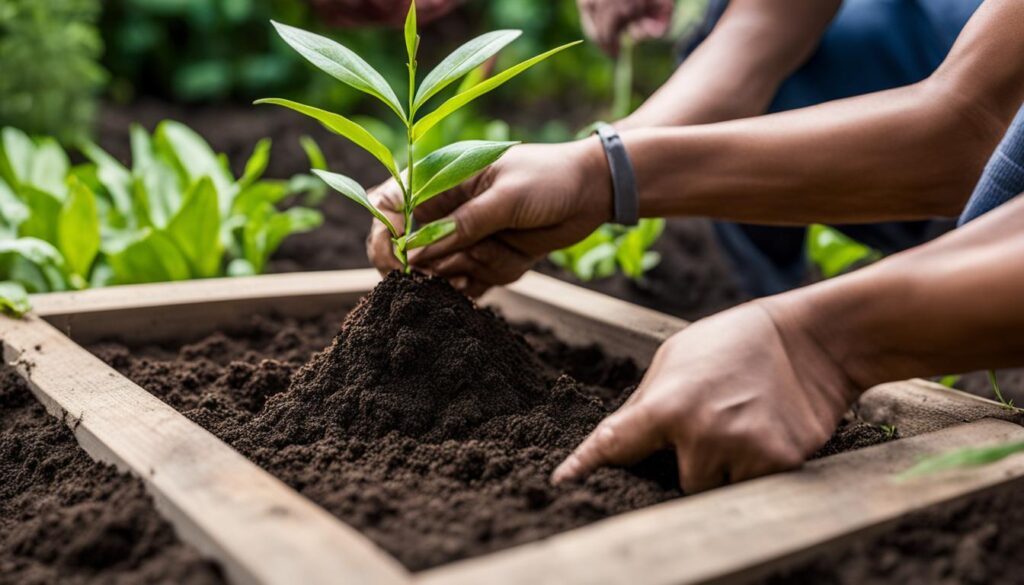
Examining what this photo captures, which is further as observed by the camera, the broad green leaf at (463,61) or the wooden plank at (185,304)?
the wooden plank at (185,304)

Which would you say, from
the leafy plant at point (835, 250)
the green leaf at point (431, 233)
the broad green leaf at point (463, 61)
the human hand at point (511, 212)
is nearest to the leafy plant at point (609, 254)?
the leafy plant at point (835, 250)

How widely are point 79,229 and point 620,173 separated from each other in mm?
1166

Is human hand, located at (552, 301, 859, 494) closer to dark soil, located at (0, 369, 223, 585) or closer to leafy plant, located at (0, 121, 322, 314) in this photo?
dark soil, located at (0, 369, 223, 585)

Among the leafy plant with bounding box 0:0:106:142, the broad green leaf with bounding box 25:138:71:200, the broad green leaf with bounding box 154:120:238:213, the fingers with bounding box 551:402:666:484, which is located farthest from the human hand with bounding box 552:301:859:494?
the leafy plant with bounding box 0:0:106:142

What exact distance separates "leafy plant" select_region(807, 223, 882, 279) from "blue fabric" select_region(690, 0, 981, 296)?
0.11m

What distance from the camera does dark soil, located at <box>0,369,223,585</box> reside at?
3.45 ft

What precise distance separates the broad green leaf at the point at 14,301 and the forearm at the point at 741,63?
3.49ft

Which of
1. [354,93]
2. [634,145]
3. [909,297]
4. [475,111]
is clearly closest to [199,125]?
[354,93]

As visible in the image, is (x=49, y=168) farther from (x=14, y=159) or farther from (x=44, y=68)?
(x=44, y=68)

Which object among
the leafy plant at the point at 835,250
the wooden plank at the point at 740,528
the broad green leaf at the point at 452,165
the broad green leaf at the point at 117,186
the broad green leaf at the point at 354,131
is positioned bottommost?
the leafy plant at the point at 835,250

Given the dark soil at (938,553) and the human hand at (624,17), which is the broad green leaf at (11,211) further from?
the dark soil at (938,553)

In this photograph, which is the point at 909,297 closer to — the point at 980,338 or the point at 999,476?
the point at 980,338

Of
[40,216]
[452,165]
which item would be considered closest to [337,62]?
[452,165]

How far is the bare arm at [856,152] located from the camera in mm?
1554
